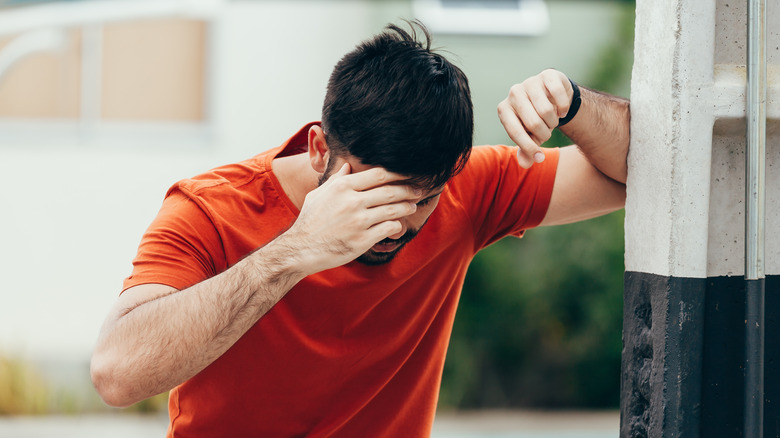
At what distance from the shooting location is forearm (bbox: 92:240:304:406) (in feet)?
5.81

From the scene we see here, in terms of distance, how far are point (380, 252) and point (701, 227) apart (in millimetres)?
768

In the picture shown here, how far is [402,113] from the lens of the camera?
1.90 metres

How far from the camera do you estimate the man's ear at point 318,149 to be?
2062mm

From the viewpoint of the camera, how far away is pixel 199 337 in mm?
1775

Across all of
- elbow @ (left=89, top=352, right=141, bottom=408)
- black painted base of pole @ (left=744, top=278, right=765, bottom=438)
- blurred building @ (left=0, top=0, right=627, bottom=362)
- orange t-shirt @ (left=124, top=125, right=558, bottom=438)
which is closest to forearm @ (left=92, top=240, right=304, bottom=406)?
elbow @ (left=89, top=352, right=141, bottom=408)

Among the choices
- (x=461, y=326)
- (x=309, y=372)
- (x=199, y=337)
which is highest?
(x=199, y=337)

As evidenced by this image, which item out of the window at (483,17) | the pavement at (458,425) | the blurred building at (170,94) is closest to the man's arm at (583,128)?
the pavement at (458,425)

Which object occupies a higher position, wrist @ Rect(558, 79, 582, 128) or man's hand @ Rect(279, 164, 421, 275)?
wrist @ Rect(558, 79, 582, 128)

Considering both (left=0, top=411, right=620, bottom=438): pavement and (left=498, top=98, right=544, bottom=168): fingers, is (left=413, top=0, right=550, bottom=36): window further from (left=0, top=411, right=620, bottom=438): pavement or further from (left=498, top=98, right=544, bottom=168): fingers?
(left=498, top=98, right=544, bottom=168): fingers

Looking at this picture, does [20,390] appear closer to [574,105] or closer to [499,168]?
[499,168]

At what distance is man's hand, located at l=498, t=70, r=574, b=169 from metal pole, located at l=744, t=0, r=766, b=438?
0.43 metres

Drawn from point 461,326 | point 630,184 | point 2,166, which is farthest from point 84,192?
point 630,184

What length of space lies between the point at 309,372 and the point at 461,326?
423 cm

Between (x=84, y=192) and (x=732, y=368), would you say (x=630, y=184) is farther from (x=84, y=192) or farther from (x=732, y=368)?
(x=84, y=192)
